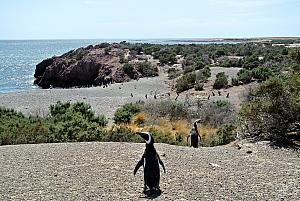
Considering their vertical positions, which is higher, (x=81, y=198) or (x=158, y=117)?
(x=81, y=198)

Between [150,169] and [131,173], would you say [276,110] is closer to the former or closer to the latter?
[131,173]

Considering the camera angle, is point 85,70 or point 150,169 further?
point 85,70

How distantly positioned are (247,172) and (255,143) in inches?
142

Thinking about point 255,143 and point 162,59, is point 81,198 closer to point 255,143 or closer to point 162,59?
point 255,143

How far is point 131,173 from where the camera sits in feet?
36.6

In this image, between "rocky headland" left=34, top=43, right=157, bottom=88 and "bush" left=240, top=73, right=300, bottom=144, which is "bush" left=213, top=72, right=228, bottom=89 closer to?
"rocky headland" left=34, top=43, right=157, bottom=88

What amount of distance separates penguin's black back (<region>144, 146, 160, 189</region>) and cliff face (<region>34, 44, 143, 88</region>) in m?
40.0

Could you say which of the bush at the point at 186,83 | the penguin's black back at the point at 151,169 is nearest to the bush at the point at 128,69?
the bush at the point at 186,83

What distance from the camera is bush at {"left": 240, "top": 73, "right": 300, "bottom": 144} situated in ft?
50.8

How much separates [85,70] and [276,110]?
42733 millimetres

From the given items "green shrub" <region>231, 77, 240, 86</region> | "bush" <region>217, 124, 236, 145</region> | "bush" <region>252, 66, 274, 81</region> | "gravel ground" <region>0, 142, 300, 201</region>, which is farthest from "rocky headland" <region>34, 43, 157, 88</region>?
"gravel ground" <region>0, 142, 300, 201</region>

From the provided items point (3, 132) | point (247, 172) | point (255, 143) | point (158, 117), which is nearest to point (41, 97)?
point (158, 117)

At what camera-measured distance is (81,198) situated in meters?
9.18

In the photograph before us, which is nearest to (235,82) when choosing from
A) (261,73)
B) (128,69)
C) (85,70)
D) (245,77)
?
(245,77)
